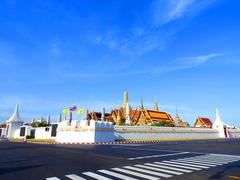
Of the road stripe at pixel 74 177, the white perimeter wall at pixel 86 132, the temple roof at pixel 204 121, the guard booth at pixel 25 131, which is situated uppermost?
the temple roof at pixel 204 121

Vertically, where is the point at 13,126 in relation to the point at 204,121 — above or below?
below

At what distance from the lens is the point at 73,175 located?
8.86 m

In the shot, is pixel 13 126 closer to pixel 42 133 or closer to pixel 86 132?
pixel 42 133

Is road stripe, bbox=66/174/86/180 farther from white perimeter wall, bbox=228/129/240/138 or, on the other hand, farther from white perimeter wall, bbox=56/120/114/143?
white perimeter wall, bbox=228/129/240/138

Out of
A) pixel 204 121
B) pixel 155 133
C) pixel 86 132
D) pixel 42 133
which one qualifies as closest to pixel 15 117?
pixel 42 133

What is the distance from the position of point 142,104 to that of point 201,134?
29.9 m

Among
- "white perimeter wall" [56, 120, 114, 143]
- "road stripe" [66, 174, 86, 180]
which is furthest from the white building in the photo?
"road stripe" [66, 174, 86, 180]

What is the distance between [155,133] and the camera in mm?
52375

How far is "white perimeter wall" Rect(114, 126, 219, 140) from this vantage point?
1841 inches

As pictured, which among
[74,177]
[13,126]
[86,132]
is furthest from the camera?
[13,126]

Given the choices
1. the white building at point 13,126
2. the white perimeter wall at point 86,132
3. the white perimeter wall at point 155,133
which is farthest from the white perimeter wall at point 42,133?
the white perimeter wall at point 155,133

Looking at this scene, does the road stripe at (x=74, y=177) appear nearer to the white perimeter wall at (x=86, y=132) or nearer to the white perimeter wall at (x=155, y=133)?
the white perimeter wall at (x=86, y=132)

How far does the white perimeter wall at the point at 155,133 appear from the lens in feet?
153

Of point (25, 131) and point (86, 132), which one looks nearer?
point (86, 132)
